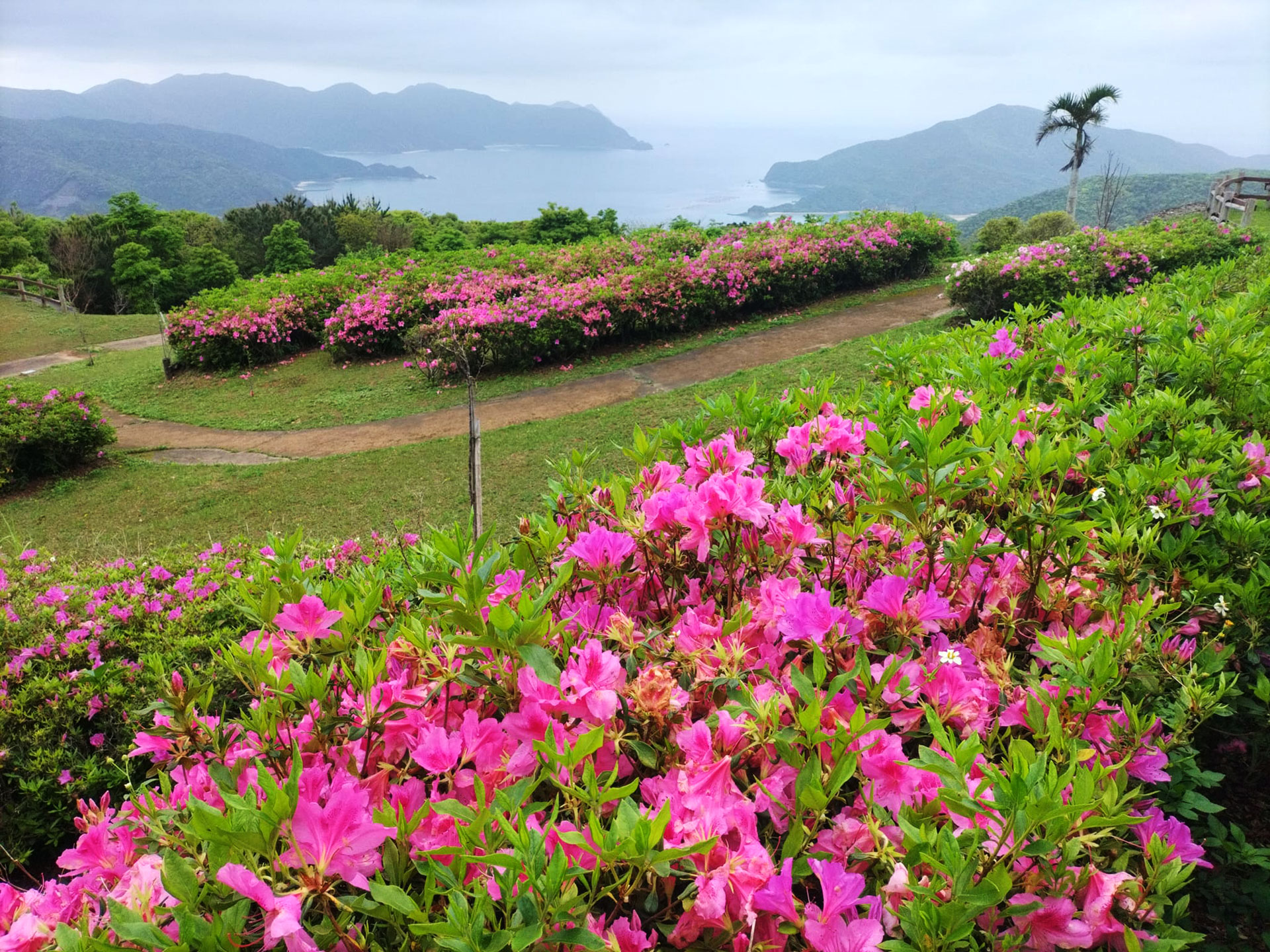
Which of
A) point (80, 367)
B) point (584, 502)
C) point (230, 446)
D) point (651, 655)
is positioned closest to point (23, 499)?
point (230, 446)

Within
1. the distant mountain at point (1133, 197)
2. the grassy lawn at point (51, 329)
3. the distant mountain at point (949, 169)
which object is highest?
the distant mountain at point (949, 169)

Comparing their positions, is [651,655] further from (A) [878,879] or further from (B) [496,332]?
(B) [496,332]

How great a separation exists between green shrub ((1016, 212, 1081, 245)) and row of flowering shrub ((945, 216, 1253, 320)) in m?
5.56

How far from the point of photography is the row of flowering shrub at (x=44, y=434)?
7281 mm

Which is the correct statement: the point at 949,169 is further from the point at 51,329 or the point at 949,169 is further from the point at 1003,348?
the point at 1003,348

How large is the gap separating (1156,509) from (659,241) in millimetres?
12939

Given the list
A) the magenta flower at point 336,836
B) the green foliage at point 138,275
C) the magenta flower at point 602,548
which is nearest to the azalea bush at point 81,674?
the magenta flower at point 602,548

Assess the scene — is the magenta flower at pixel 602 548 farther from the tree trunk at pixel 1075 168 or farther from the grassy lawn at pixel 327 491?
the tree trunk at pixel 1075 168

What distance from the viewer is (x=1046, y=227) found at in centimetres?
1620

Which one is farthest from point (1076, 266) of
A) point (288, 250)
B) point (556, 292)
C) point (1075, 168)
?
point (288, 250)

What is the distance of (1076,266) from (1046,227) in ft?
27.4

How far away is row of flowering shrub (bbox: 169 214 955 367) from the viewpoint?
978 centimetres

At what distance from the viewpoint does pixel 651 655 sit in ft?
3.87

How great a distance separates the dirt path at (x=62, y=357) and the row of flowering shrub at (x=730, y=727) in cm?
1587
